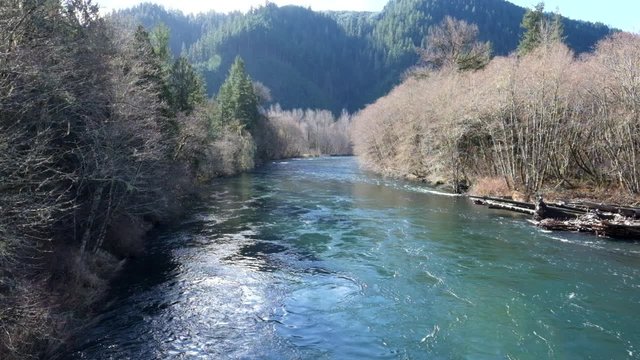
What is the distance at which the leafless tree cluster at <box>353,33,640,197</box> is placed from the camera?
34.3m

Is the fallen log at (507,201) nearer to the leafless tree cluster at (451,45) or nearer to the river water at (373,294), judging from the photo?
the river water at (373,294)

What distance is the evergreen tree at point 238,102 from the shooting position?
85.7 meters

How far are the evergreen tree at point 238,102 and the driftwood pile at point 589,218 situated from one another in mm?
59693

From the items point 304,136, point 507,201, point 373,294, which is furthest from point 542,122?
point 304,136

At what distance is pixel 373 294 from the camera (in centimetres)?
1841

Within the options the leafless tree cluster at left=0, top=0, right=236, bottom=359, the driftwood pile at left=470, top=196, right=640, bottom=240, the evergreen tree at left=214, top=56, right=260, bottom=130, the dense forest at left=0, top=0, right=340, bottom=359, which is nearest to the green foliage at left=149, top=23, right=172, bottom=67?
the dense forest at left=0, top=0, right=340, bottom=359

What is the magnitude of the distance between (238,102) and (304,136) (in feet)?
190

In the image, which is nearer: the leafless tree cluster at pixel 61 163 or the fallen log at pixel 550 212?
the leafless tree cluster at pixel 61 163

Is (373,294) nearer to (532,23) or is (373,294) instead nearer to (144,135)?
(144,135)

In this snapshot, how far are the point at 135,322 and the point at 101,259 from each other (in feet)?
19.4

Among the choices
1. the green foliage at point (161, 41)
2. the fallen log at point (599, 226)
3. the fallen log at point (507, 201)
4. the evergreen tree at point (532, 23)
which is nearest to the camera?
the fallen log at point (599, 226)

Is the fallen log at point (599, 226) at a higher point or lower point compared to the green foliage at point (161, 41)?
lower

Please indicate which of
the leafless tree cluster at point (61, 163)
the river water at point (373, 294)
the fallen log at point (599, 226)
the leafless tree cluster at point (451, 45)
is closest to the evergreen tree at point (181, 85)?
the leafless tree cluster at point (61, 163)

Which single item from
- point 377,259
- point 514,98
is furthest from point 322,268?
point 514,98
